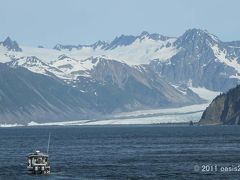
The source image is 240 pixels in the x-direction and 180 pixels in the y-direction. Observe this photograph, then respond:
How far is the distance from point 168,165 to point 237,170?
66.6 ft

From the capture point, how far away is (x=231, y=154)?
189625mm

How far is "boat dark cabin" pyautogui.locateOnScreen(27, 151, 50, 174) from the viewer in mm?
151500

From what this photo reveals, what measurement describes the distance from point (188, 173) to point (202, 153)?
51.4 metres

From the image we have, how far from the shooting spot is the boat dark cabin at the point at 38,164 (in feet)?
497

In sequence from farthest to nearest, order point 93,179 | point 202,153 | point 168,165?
point 202,153 → point 168,165 → point 93,179

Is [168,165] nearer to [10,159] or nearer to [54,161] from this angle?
[54,161]

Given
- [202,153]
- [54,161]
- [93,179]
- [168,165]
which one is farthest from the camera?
[202,153]

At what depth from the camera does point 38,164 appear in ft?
502

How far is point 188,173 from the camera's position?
5758 inches

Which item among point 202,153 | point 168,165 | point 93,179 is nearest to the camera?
point 93,179

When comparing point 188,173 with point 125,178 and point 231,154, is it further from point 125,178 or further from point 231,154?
point 231,154

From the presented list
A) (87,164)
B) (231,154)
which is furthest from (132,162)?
(231,154)

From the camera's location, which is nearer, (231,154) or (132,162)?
(132,162)

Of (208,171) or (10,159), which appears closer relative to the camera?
(208,171)
